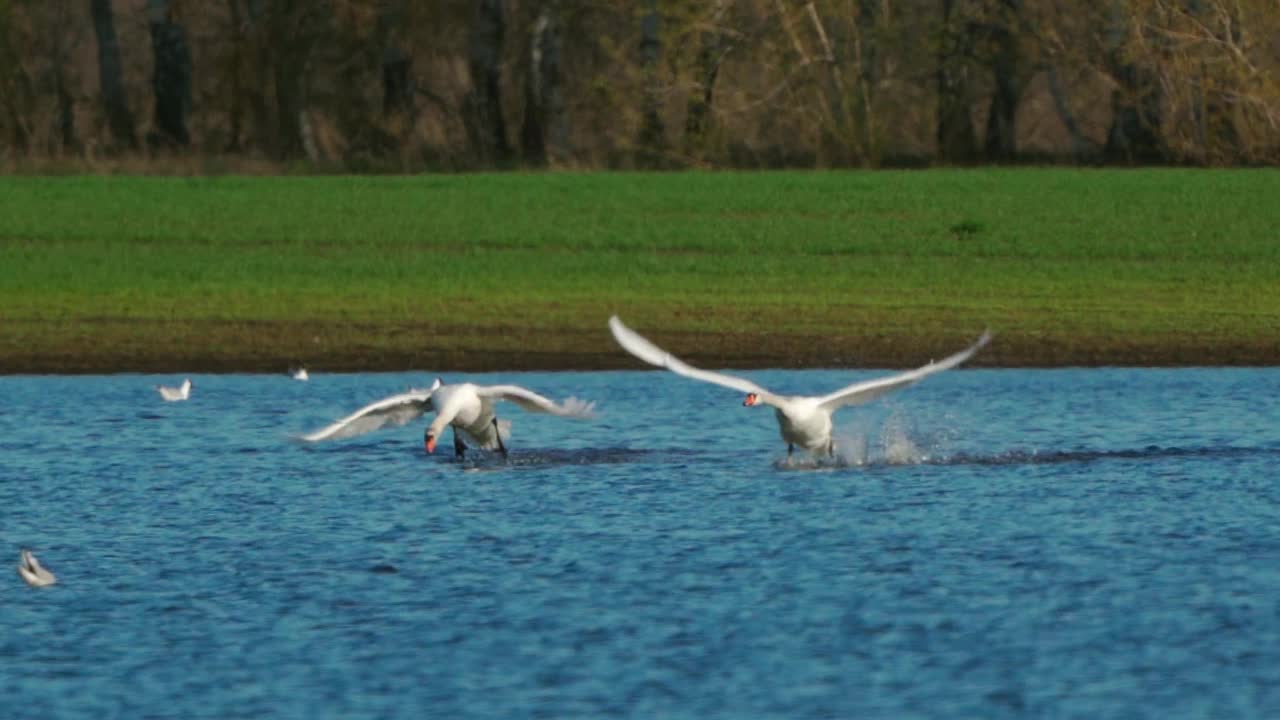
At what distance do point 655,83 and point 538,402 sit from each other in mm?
26726

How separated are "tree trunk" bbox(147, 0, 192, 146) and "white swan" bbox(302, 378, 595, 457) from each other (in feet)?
104

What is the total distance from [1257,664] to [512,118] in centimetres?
3888

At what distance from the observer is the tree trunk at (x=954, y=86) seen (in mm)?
43156

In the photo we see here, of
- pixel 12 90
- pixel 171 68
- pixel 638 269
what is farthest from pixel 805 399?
pixel 12 90

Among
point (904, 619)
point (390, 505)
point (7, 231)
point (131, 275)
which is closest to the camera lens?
point (904, 619)

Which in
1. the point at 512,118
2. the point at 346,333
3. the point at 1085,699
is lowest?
the point at 1085,699

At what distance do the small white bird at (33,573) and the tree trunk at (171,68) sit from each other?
35500 mm

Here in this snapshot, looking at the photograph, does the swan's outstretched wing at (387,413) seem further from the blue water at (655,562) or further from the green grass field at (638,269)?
the green grass field at (638,269)

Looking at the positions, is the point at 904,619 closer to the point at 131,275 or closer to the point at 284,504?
the point at 284,504

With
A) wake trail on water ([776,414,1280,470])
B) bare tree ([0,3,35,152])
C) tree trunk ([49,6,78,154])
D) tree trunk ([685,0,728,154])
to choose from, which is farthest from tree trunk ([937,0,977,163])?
wake trail on water ([776,414,1280,470])

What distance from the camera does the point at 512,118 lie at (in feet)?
159

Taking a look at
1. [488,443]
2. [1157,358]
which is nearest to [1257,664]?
[488,443]

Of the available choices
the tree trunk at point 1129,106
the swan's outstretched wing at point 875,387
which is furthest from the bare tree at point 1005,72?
the swan's outstretched wing at point 875,387

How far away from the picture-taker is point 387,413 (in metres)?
15.3
